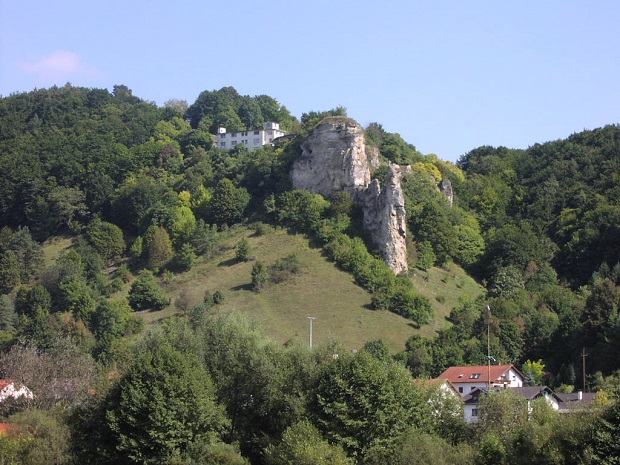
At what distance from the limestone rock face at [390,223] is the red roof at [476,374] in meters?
25.9

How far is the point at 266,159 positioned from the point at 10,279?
106ft

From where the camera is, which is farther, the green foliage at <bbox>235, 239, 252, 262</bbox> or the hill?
the green foliage at <bbox>235, 239, 252, 262</bbox>

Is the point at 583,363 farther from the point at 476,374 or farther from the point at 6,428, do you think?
the point at 6,428

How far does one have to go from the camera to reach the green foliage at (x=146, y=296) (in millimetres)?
102938

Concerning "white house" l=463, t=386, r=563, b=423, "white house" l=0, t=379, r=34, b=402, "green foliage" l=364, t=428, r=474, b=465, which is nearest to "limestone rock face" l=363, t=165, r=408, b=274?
"white house" l=463, t=386, r=563, b=423

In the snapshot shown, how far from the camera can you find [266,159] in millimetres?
127312

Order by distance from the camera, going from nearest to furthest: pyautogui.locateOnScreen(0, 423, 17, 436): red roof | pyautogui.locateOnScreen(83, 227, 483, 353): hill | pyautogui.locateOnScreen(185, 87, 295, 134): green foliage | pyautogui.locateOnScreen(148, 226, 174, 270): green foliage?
pyautogui.locateOnScreen(0, 423, 17, 436): red roof → pyautogui.locateOnScreen(83, 227, 483, 353): hill → pyautogui.locateOnScreen(148, 226, 174, 270): green foliage → pyautogui.locateOnScreen(185, 87, 295, 134): green foliage

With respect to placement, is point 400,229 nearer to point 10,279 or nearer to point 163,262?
point 163,262

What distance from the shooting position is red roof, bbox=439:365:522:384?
80.0m

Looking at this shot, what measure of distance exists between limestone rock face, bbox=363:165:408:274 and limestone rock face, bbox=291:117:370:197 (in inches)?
213

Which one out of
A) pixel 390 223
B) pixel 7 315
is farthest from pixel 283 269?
pixel 7 315

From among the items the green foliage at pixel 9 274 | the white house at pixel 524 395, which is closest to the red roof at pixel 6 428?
the white house at pixel 524 395

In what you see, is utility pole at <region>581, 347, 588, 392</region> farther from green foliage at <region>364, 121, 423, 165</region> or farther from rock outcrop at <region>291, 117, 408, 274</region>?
green foliage at <region>364, 121, 423, 165</region>

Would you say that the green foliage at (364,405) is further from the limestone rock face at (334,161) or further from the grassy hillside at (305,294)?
the limestone rock face at (334,161)
